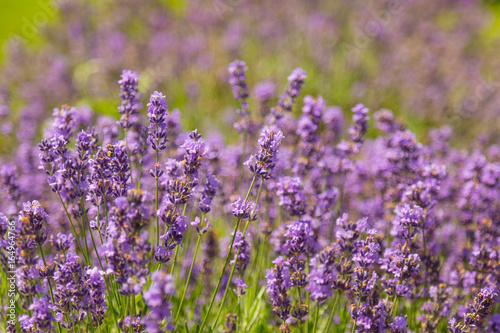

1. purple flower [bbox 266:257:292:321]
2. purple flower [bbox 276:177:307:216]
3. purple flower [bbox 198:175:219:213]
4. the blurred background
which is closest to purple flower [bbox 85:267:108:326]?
purple flower [bbox 198:175:219:213]

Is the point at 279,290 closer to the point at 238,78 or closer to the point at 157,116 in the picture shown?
the point at 157,116

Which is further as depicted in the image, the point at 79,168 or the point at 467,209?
the point at 467,209

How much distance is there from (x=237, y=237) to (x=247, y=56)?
7.20 metres

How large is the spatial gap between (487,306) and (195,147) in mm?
1783

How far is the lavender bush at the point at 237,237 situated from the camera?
217 centimetres

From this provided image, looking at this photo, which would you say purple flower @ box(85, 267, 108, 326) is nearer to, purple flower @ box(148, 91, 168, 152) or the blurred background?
purple flower @ box(148, 91, 168, 152)

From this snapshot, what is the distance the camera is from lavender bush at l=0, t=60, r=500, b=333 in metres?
2.17

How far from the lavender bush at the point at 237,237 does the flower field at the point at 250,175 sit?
1 cm

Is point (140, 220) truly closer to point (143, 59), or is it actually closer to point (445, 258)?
point (445, 258)

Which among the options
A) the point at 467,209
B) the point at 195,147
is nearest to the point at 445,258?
the point at 467,209

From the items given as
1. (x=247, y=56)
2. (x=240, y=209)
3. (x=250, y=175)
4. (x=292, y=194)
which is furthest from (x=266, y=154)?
(x=247, y=56)

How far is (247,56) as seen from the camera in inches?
Answer: 365

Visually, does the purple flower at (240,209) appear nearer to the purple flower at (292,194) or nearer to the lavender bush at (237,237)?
the lavender bush at (237,237)

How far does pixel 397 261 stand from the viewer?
2.42 meters
